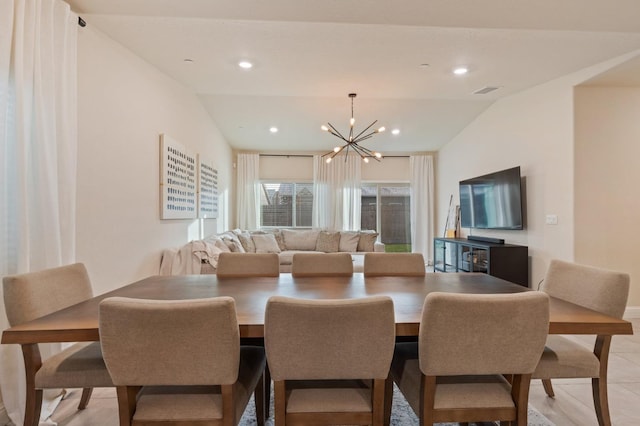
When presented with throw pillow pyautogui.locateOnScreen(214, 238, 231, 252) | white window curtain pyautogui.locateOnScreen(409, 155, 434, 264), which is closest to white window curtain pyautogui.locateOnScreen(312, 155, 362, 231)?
white window curtain pyautogui.locateOnScreen(409, 155, 434, 264)

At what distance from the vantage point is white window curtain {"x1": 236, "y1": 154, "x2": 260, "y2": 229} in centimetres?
683

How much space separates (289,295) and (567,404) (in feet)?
6.22

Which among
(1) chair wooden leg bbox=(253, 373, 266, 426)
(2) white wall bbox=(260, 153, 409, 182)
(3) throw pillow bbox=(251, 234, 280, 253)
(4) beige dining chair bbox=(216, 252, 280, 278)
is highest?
(2) white wall bbox=(260, 153, 409, 182)

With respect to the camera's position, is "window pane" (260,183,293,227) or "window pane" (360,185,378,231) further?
"window pane" (360,185,378,231)

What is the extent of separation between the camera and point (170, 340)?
3.58 feet

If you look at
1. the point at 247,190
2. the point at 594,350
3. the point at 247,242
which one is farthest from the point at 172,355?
the point at 247,190

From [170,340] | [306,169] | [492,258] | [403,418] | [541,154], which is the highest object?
[306,169]

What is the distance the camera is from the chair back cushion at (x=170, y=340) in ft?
3.51

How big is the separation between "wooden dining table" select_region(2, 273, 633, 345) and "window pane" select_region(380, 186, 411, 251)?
510 centimetres

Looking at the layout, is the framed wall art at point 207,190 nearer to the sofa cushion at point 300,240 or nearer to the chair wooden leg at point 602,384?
the sofa cushion at point 300,240

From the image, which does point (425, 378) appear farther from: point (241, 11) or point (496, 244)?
point (496, 244)

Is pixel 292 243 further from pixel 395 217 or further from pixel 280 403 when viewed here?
pixel 280 403

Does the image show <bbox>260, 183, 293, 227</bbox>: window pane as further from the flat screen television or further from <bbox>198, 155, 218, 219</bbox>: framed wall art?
the flat screen television

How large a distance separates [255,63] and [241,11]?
99cm
